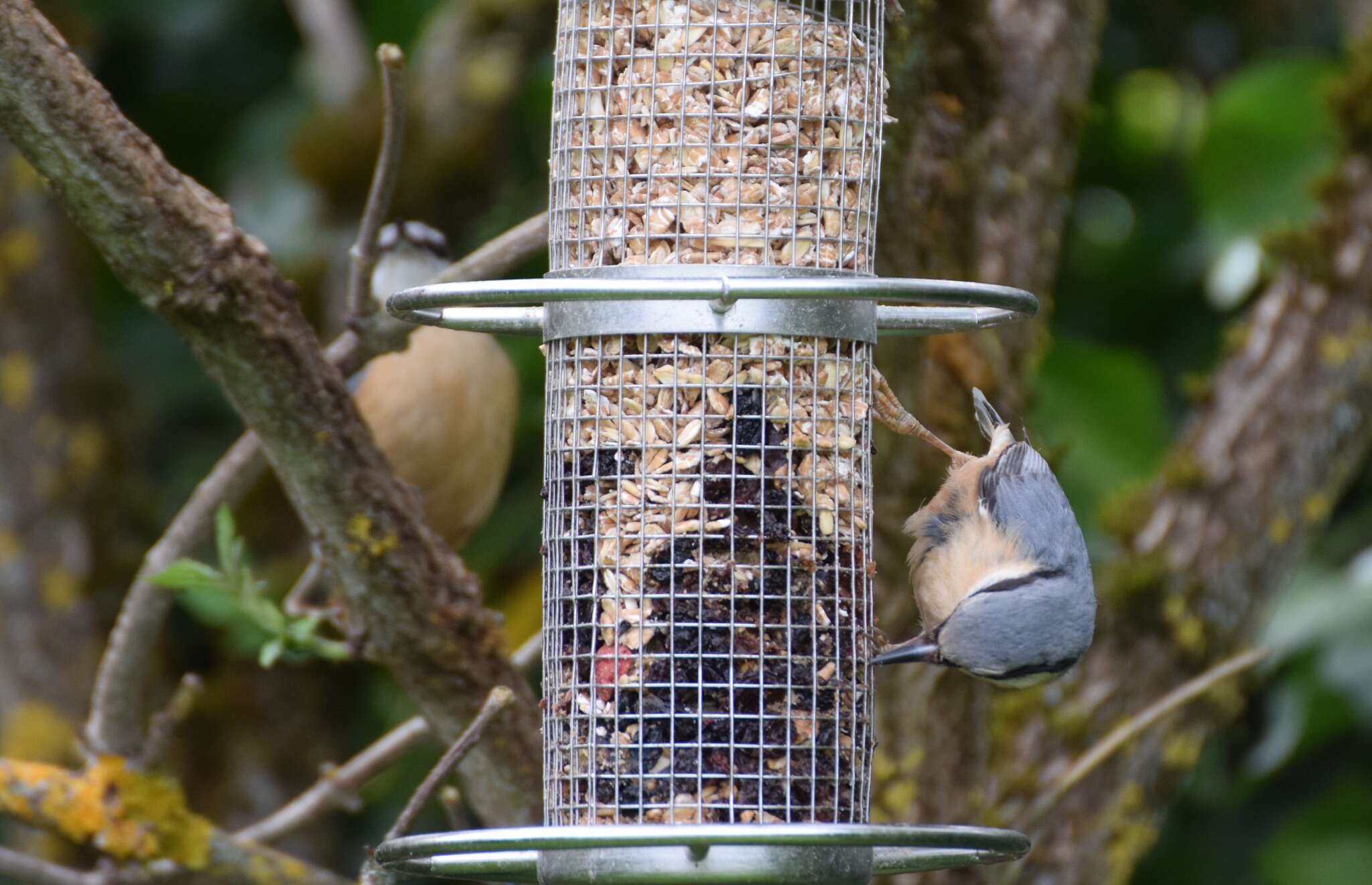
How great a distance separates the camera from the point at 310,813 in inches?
154

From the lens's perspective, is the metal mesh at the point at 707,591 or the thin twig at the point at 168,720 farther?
the thin twig at the point at 168,720

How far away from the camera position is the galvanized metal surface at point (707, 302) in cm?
234

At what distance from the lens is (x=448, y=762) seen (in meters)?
2.45

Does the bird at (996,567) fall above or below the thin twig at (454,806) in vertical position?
above

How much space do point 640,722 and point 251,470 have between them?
1.26 metres

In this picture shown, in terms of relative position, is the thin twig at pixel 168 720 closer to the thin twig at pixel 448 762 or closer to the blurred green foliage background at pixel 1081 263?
the thin twig at pixel 448 762

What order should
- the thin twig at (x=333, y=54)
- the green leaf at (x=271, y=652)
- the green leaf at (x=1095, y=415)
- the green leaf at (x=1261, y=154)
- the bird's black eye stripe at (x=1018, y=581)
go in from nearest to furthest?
the green leaf at (x=271, y=652) < the bird's black eye stripe at (x=1018, y=581) < the green leaf at (x=1095, y=415) < the green leaf at (x=1261, y=154) < the thin twig at (x=333, y=54)

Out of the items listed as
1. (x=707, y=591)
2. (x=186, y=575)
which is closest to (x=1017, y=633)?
(x=707, y=591)

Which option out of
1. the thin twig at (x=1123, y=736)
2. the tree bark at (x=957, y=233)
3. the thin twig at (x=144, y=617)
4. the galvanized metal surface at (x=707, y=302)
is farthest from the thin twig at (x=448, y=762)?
the thin twig at (x=1123, y=736)

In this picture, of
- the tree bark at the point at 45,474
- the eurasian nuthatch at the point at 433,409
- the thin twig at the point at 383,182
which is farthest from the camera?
the tree bark at the point at 45,474

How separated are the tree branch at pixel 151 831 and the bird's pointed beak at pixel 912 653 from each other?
4.56 ft

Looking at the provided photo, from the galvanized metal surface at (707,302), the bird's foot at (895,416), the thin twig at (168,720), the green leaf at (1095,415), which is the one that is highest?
the green leaf at (1095,415)

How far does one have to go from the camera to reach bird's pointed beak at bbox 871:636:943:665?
9.85 ft

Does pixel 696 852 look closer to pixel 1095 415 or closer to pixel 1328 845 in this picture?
pixel 1095 415
